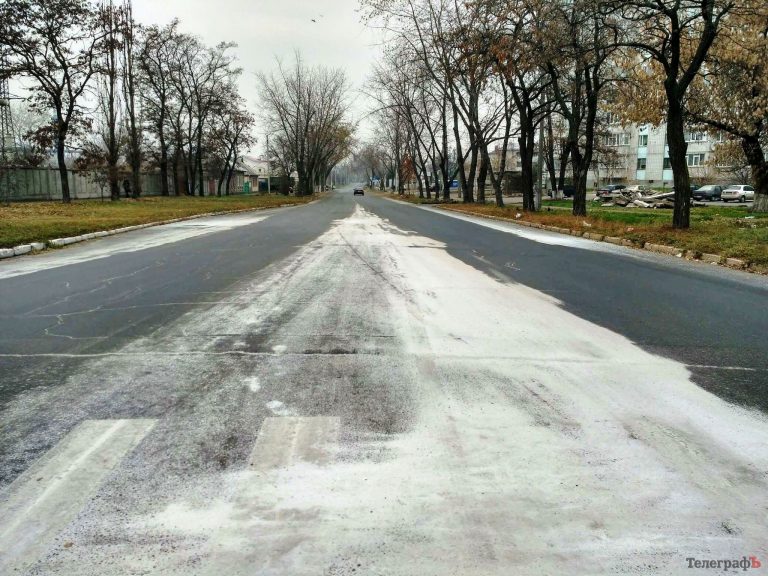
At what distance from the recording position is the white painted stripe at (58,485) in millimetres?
2471

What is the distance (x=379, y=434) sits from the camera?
3.50 metres

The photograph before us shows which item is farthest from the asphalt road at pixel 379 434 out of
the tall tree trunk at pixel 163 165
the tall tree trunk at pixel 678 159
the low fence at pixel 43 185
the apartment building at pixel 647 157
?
the apartment building at pixel 647 157

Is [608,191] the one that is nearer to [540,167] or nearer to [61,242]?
[540,167]

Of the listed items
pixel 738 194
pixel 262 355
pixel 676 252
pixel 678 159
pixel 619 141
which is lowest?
pixel 262 355

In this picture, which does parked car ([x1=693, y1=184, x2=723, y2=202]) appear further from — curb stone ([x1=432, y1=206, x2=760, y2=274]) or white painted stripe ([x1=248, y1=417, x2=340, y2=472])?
white painted stripe ([x1=248, y1=417, x2=340, y2=472])

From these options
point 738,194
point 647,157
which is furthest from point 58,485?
point 647,157

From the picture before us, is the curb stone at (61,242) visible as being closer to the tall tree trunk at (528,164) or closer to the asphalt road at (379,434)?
the asphalt road at (379,434)

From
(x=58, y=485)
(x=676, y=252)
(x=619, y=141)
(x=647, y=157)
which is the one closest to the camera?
(x=58, y=485)

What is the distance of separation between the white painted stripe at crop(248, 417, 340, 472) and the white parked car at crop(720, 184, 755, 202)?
55.6m

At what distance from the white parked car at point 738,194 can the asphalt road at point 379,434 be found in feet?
163

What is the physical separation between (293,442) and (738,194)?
5615cm

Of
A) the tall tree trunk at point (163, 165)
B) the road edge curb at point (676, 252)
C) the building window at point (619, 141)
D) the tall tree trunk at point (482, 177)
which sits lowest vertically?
the road edge curb at point (676, 252)

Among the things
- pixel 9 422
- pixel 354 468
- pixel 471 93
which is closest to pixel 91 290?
pixel 9 422

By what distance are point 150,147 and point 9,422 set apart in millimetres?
53990
